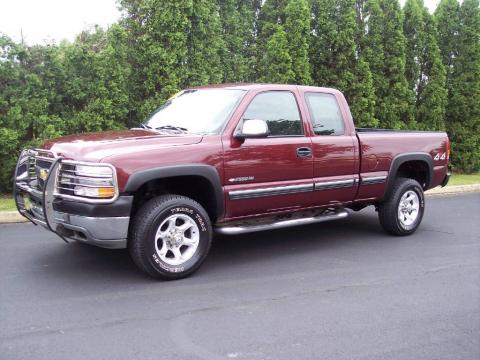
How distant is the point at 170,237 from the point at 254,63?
8.37 metres

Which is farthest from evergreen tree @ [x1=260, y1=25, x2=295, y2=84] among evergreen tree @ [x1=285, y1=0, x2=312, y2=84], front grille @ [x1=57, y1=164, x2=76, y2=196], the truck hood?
front grille @ [x1=57, y1=164, x2=76, y2=196]

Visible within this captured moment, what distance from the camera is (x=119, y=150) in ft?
15.1

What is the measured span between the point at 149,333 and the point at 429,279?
2995mm

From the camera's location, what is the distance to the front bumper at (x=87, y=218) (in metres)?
4.49

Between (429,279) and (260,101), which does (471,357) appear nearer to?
(429,279)

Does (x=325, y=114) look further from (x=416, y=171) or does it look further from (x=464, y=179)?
(x=464, y=179)

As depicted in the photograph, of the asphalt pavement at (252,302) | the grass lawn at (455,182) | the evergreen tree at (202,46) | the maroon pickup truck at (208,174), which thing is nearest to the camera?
the asphalt pavement at (252,302)

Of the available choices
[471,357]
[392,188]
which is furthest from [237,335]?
[392,188]

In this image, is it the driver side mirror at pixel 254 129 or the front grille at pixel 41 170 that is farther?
the driver side mirror at pixel 254 129

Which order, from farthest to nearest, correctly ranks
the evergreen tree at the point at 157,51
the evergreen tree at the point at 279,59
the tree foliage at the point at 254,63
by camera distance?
the evergreen tree at the point at 279,59, the evergreen tree at the point at 157,51, the tree foliage at the point at 254,63

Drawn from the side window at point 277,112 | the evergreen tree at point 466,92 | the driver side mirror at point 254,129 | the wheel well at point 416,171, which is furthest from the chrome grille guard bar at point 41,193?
the evergreen tree at point 466,92

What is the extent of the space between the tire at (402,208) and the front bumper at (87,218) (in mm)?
3823

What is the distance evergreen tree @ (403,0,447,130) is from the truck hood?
10574 mm

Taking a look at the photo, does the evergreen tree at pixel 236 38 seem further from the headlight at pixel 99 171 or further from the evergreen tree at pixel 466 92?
the headlight at pixel 99 171
